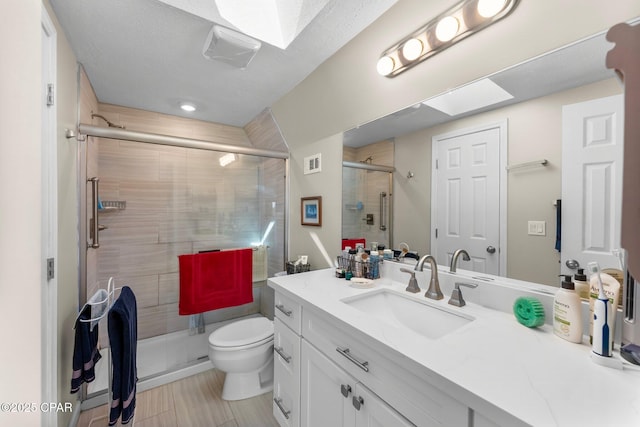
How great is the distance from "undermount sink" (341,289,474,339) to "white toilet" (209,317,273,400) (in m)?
0.92

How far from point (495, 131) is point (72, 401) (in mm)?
2609

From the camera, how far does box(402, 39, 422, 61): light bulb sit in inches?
46.7

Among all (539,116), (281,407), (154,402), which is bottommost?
(154,402)

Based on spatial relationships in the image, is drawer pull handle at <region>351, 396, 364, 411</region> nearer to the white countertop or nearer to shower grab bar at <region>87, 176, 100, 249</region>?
the white countertop

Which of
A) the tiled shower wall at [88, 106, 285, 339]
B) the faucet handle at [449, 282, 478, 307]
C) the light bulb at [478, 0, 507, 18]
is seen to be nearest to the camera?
the light bulb at [478, 0, 507, 18]

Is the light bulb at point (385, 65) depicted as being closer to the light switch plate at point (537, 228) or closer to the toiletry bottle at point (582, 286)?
the light switch plate at point (537, 228)

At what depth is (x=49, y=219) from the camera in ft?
3.87

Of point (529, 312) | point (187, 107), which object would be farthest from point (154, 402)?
point (187, 107)

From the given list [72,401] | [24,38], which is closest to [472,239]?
[24,38]

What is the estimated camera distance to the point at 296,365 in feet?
3.94

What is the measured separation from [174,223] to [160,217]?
144 millimetres

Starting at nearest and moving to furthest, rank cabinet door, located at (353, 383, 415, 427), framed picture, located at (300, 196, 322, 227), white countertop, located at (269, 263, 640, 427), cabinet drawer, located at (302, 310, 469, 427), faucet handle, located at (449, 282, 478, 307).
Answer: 1. white countertop, located at (269, 263, 640, 427)
2. cabinet drawer, located at (302, 310, 469, 427)
3. cabinet door, located at (353, 383, 415, 427)
4. faucet handle, located at (449, 282, 478, 307)
5. framed picture, located at (300, 196, 322, 227)

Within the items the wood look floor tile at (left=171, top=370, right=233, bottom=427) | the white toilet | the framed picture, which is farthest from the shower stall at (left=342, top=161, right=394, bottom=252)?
the wood look floor tile at (left=171, top=370, right=233, bottom=427)

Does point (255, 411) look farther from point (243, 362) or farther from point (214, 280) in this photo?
point (214, 280)
